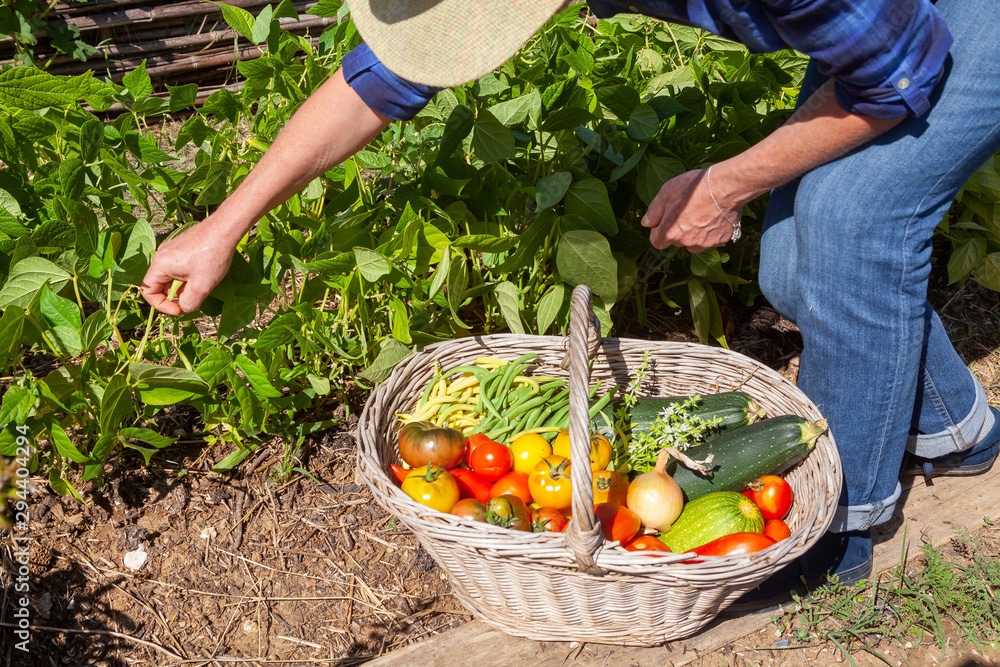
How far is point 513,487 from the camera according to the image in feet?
5.05

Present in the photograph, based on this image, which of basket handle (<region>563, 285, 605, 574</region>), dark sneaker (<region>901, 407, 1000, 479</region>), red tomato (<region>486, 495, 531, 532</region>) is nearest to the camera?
basket handle (<region>563, 285, 605, 574</region>)

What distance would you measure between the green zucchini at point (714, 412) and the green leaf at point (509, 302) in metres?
0.26

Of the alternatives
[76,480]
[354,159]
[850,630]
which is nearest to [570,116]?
[354,159]

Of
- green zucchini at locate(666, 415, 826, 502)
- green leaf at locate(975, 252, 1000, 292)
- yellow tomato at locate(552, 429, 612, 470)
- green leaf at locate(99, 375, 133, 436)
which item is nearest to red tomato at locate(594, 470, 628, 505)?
yellow tomato at locate(552, 429, 612, 470)

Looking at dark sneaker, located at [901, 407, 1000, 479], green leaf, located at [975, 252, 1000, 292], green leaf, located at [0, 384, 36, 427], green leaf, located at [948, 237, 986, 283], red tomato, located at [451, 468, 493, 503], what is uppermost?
green leaf, located at [0, 384, 36, 427]

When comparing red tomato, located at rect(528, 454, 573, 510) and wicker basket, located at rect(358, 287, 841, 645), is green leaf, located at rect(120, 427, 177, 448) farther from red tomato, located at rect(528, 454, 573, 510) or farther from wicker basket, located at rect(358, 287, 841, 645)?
red tomato, located at rect(528, 454, 573, 510)

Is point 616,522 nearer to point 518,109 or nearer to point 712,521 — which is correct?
point 712,521

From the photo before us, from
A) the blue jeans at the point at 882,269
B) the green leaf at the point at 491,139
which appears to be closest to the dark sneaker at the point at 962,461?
the blue jeans at the point at 882,269

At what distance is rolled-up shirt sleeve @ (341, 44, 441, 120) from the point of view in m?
1.20

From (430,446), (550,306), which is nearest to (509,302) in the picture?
(550,306)

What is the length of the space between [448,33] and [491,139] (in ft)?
2.09

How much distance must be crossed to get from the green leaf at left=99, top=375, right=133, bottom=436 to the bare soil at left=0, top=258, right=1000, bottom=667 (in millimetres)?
298

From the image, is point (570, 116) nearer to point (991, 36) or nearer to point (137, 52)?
point (991, 36)

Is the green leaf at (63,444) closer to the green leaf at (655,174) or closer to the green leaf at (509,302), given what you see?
the green leaf at (509,302)
